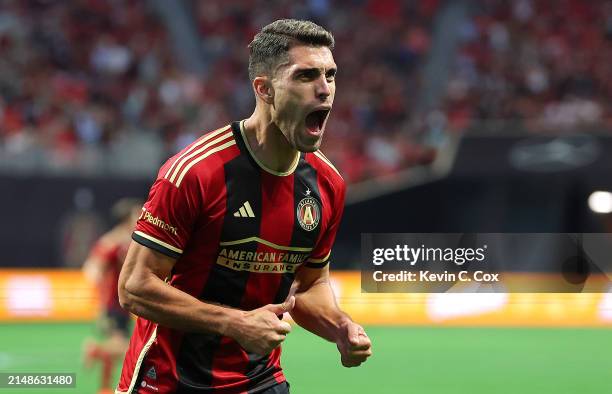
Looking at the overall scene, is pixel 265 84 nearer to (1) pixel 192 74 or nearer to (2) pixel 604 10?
(1) pixel 192 74

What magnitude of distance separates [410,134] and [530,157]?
3291 mm

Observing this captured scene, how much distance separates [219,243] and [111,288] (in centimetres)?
640

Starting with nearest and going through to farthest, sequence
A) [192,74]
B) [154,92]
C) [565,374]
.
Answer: [565,374], [154,92], [192,74]

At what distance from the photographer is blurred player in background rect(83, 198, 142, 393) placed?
970 cm

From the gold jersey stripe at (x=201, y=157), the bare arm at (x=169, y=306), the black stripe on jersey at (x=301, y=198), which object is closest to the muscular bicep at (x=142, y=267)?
the bare arm at (x=169, y=306)

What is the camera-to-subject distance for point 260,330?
361cm

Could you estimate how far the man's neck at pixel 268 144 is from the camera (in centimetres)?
398

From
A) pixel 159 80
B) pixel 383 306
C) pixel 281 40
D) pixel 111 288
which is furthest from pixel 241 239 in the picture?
pixel 159 80

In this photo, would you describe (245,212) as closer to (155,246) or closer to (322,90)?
(155,246)

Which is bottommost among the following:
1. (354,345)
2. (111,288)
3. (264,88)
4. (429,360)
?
(354,345)

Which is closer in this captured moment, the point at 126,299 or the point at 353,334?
the point at 126,299

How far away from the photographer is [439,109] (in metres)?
18.8

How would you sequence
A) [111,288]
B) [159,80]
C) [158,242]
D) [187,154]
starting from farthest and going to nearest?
[159,80] → [111,288] → [187,154] → [158,242]

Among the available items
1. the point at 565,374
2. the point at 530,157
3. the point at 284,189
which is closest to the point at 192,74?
the point at 530,157
